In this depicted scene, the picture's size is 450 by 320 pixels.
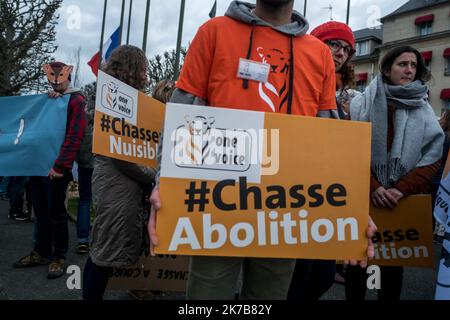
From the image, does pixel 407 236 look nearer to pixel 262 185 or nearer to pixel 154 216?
pixel 262 185

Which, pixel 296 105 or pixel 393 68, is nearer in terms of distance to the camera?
pixel 296 105

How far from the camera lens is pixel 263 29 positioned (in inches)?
61.4

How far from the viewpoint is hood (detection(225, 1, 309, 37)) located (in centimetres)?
154

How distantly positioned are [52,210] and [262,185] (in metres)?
2.80

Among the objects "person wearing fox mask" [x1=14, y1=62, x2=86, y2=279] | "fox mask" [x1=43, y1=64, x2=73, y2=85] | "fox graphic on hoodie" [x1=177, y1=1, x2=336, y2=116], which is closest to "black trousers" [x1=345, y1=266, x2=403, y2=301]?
"fox graphic on hoodie" [x1=177, y1=1, x2=336, y2=116]

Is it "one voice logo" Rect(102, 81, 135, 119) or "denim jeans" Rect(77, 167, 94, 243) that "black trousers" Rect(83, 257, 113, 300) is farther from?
"denim jeans" Rect(77, 167, 94, 243)

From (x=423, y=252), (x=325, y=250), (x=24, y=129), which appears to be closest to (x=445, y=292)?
(x=423, y=252)

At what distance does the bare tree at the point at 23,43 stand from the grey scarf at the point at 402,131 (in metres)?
12.6

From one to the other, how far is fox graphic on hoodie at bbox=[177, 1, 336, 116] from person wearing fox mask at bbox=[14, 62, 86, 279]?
2.28 meters

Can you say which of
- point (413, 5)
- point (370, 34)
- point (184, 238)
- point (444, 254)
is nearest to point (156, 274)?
point (184, 238)

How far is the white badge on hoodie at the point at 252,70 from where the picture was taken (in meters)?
1.49

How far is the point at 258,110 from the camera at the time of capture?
4.93ft
